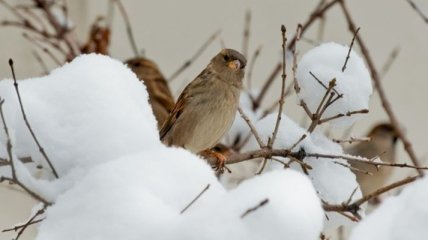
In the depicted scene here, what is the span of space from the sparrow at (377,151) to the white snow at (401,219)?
2.70 metres

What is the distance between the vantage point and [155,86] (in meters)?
3.51

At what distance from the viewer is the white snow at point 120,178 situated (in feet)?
3.83

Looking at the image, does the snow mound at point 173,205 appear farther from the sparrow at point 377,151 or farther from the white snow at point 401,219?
the sparrow at point 377,151

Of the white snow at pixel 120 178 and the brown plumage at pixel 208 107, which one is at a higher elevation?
the white snow at pixel 120 178

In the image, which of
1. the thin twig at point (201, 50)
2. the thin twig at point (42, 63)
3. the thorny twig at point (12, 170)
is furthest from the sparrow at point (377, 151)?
the thorny twig at point (12, 170)

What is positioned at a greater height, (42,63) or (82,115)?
(82,115)

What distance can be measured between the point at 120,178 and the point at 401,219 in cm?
34

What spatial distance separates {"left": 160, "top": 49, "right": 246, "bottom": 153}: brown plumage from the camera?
8.14ft

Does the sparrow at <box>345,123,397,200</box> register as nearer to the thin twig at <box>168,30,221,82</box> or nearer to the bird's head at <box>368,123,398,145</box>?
the bird's head at <box>368,123,398,145</box>

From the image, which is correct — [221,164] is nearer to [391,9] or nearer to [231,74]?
[231,74]

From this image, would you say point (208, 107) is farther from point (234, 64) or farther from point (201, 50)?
point (201, 50)

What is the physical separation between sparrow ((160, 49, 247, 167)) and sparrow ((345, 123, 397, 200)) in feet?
4.60

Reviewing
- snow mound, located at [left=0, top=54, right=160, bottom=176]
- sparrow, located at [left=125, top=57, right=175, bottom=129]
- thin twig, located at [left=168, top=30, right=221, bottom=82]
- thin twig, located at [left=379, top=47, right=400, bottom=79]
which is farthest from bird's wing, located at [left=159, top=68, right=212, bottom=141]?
thin twig, located at [left=379, top=47, right=400, bottom=79]

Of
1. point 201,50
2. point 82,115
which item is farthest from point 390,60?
point 82,115
